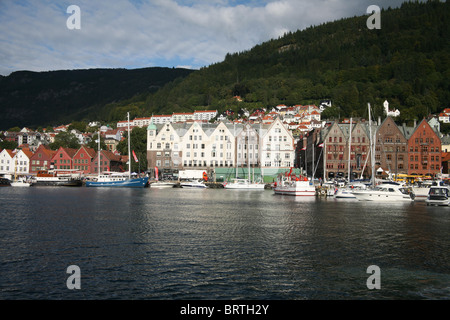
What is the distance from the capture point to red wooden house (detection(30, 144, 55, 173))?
148000 millimetres

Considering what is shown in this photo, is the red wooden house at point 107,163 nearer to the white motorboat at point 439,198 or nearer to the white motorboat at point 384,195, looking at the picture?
the white motorboat at point 384,195

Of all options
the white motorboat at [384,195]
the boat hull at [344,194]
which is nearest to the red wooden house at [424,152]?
the boat hull at [344,194]

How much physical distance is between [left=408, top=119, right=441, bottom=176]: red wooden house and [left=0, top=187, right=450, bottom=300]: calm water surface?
3000 inches

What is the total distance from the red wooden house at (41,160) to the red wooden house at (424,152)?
117 m

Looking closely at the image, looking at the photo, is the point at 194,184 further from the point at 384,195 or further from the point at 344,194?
the point at 384,195

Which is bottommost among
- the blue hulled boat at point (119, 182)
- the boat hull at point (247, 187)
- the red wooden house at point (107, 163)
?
the boat hull at point (247, 187)

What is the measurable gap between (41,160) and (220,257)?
141258 millimetres

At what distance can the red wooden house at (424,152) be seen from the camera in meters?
109

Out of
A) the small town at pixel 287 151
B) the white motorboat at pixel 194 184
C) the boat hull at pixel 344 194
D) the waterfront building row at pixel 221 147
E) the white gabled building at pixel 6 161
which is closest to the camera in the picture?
the boat hull at pixel 344 194

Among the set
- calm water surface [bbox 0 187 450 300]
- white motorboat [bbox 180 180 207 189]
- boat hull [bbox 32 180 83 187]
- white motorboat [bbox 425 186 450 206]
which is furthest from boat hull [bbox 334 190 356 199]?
boat hull [bbox 32 180 83 187]

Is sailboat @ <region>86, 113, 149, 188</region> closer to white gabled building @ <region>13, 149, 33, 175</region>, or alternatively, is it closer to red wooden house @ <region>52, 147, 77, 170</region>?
red wooden house @ <region>52, 147, 77, 170</region>

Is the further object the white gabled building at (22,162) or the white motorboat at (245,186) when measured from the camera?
the white gabled building at (22,162)
